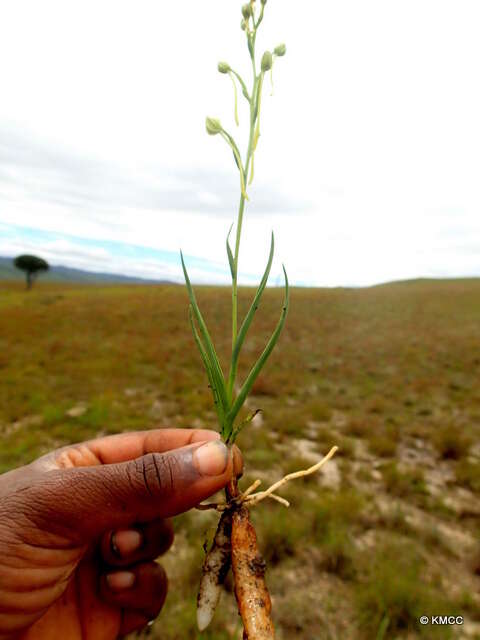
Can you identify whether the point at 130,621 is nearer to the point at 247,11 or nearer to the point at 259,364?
the point at 259,364

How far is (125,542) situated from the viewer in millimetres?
1791

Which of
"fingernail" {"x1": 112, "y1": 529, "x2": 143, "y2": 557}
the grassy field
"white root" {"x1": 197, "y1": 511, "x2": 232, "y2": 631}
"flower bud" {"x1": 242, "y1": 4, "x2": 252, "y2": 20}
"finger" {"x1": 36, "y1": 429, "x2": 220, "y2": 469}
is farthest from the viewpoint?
the grassy field

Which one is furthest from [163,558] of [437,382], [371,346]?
[371,346]

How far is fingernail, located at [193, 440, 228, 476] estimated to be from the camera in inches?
57.1

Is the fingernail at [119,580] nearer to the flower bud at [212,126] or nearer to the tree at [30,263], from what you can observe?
the flower bud at [212,126]

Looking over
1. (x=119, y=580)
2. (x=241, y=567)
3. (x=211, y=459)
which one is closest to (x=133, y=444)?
(x=119, y=580)

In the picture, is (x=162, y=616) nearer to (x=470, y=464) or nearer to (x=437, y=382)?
(x=470, y=464)

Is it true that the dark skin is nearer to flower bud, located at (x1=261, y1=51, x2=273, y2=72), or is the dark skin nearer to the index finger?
the index finger

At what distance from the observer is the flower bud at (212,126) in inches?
54.8

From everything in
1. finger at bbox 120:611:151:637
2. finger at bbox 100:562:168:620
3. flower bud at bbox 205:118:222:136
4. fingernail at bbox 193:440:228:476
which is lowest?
finger at bbox 120:611:151:637

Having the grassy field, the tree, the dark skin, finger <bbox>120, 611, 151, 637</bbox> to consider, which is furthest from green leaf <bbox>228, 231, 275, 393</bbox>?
the tree

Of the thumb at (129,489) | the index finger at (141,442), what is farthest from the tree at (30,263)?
the thumb at (129,489)

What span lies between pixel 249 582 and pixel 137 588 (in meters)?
0.79

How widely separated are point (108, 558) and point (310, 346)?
11.2 meters
